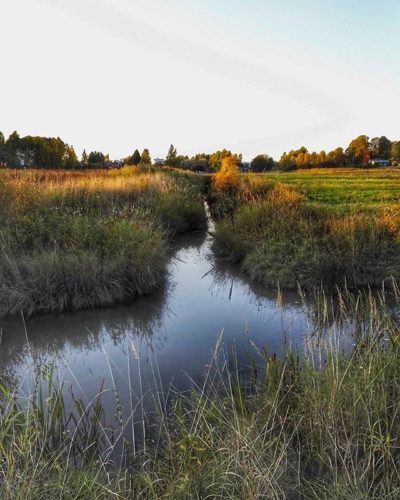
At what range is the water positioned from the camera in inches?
159

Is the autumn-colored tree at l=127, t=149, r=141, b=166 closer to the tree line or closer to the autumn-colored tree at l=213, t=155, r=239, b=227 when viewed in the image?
the tree line

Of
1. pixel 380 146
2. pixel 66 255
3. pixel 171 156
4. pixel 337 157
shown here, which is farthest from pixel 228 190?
pixel 380 146

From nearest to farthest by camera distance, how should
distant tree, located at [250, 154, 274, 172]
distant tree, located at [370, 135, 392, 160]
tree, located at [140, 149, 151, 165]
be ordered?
tree, located at [140, 149, 151, 165] < distant tree, located at [370, 135, 392, 160] < distant tree, located at [250, 154, 274, 172]

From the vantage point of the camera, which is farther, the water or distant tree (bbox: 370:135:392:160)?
distant tree (bbox: 370:135:392:160)

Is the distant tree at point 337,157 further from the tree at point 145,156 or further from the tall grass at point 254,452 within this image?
the tall grass at point 254,452

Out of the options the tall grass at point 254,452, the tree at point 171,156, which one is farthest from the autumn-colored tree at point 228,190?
the tree at point 171,156

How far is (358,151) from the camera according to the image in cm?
6188

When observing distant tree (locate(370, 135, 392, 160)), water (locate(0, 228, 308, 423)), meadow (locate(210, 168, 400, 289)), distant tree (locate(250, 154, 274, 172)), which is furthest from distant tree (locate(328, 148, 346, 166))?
water (locate(0, 228, 308, 423))

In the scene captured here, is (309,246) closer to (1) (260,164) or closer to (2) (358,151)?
(2) (358,151)

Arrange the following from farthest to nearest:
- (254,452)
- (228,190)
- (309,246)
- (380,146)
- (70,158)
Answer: (380,146), (70,158), (228,190), (309,246), (254,452)

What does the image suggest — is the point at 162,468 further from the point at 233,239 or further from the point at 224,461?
the point at 233,239

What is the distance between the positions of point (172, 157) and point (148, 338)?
48068 millimetres

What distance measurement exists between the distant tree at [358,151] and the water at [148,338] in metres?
59.5

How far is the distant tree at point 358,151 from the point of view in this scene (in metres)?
60.8
